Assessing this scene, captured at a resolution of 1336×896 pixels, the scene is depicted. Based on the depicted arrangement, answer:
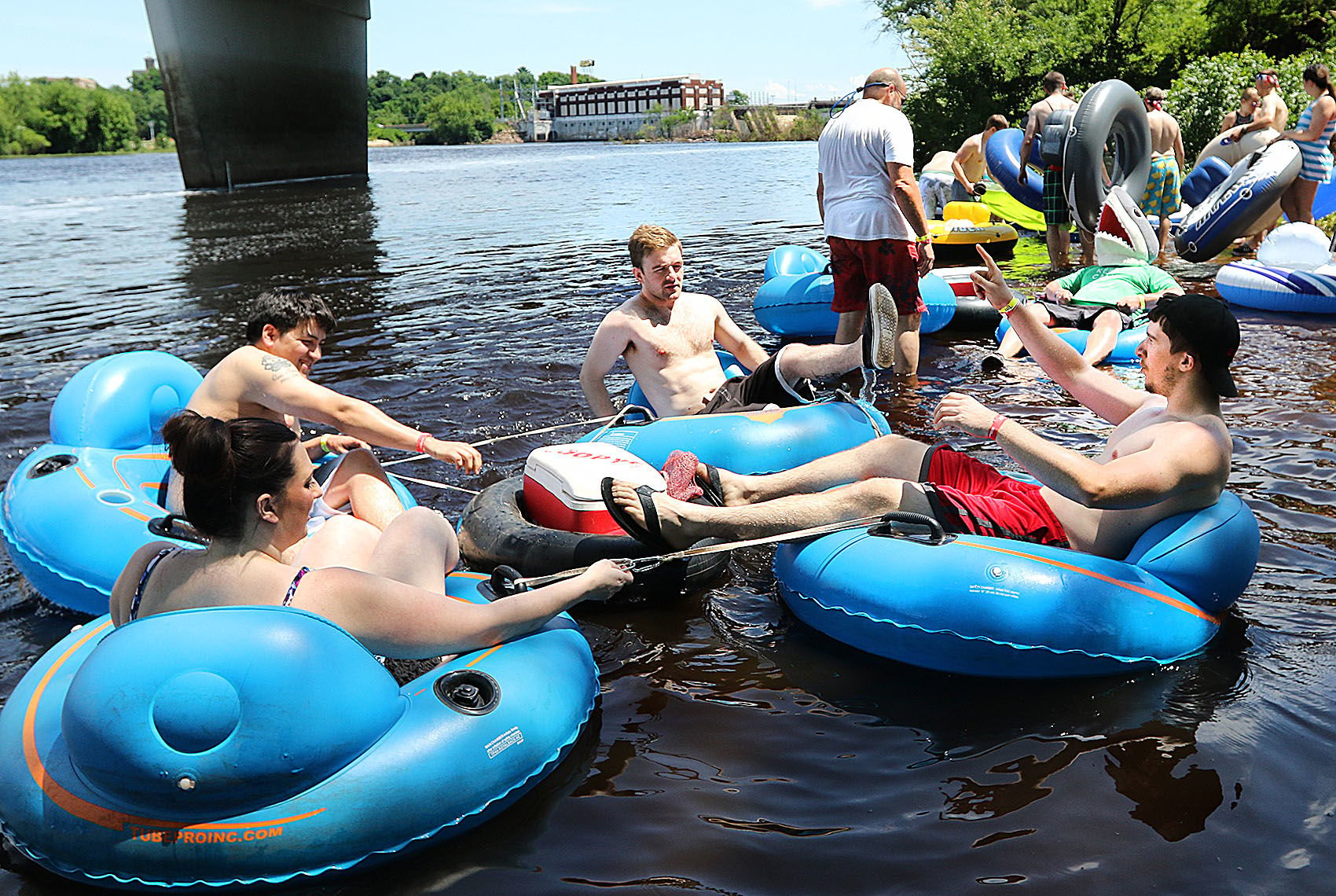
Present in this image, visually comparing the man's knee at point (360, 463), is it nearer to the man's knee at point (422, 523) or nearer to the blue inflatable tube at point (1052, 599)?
the man's knee at point (422, 523)

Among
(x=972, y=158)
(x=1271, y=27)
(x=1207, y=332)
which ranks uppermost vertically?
(x=1271, y=27)

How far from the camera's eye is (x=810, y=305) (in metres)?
8.97

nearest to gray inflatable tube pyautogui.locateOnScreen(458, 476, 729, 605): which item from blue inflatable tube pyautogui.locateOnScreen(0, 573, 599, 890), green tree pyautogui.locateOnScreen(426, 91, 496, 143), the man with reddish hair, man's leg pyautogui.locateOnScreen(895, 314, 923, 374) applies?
the man with reddish hair

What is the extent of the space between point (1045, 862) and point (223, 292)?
12740 millimetres

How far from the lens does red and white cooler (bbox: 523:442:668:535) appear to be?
168 inches

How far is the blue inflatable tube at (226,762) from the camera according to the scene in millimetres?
2520

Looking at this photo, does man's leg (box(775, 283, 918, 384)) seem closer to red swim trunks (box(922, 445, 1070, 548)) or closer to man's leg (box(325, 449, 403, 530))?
red swim trunks (box(922, 445, 1070, 548))

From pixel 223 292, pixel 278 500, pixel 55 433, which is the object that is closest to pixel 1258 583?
pixel 278 500

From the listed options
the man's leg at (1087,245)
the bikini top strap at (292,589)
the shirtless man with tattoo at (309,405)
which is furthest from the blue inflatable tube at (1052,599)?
the man's leg at (1087,245)

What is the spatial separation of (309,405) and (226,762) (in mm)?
1854

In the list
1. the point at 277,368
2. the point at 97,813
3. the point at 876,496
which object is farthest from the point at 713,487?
the point at 97,813

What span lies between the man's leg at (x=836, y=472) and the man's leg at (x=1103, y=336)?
3.66 metres

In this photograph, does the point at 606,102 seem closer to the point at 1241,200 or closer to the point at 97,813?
the point at 1241,200

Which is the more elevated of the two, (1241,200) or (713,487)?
(1241,200)
